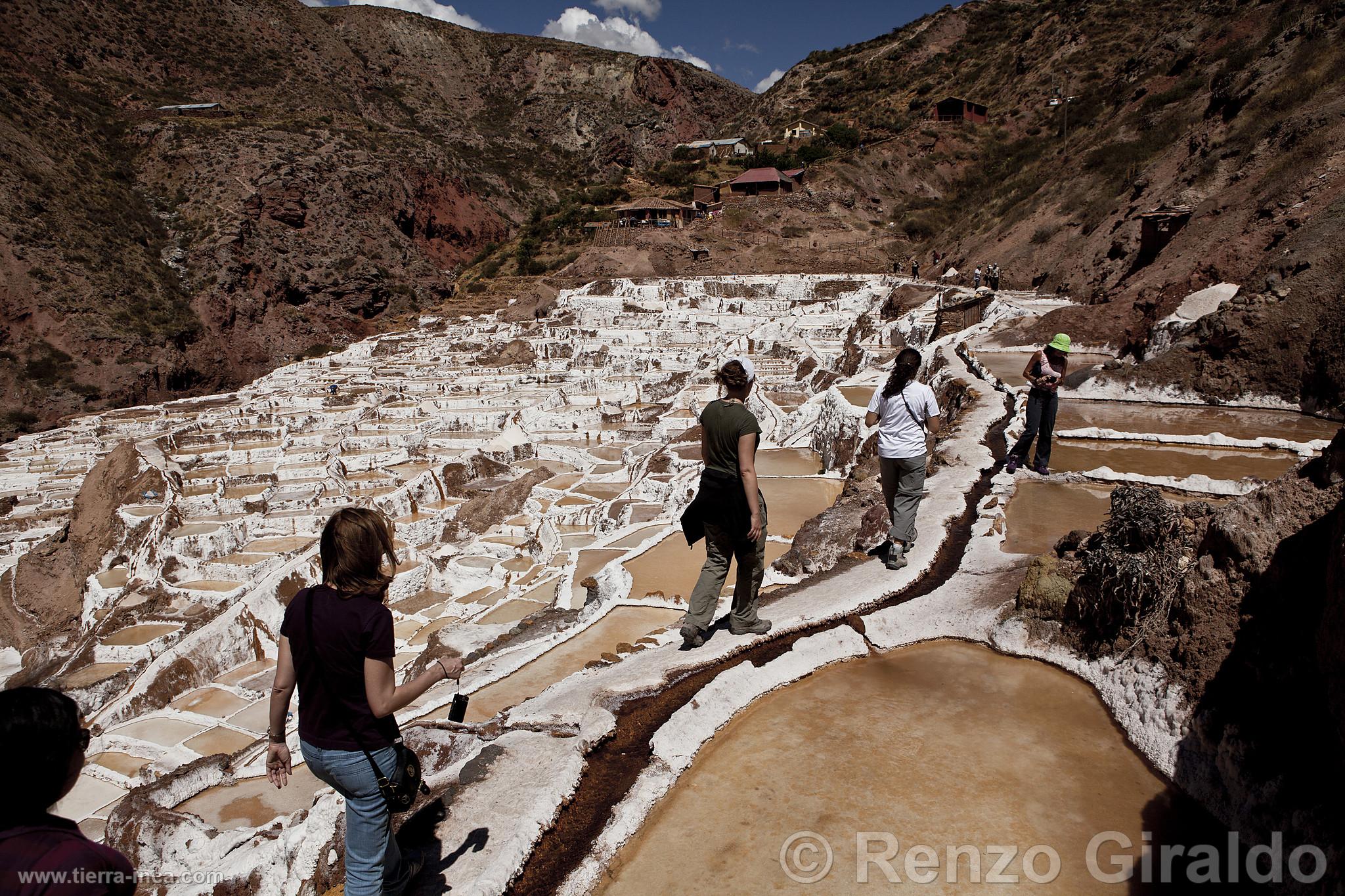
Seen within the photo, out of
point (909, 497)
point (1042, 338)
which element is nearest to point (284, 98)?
point (1042, 338)

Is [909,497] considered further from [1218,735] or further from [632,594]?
[632,594]

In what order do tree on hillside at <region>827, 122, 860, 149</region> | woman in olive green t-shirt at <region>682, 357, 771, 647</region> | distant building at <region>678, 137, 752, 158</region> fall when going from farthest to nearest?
distant building at <region>678, 137, 752, 158</region>, tree on hillside at <region>827, 122, 860, 149</region>, woman in olive green t-shirt at <region>682, 357, 771, 647</region>

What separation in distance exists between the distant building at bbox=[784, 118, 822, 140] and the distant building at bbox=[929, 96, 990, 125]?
28.5 ft

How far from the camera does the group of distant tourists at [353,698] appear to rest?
4.49ft

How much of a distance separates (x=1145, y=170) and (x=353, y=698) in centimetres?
2190

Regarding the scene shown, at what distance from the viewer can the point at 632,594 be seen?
629 centimetres

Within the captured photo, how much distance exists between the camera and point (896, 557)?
15.2 feet

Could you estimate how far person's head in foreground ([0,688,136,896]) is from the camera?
1.30m

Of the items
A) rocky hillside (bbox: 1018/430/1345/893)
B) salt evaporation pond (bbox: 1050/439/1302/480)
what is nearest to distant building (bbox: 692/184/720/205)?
salt evaporation pond (bbox: 1050/439/1302/480)

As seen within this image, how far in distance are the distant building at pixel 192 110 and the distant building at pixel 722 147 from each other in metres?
32.3

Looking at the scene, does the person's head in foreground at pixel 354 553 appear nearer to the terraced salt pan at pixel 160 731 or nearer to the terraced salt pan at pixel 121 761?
the terraced salt pan at pixel 121 761

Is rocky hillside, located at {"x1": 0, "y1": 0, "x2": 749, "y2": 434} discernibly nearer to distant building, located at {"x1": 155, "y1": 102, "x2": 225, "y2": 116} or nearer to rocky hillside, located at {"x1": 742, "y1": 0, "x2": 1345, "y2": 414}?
distant building, located at {"x1": 155, "y1": 102, "x2": 225, "y2": 116}

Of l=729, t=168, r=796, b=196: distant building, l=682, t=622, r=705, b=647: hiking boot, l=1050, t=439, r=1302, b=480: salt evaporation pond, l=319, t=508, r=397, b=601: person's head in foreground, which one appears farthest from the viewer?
l=729, t=168, r=796, b=196: distant building

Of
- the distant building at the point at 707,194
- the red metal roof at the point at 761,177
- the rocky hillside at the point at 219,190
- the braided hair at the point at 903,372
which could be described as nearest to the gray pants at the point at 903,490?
the braided hair at the point at 903,372
